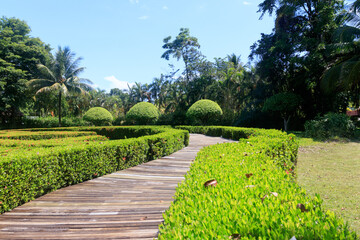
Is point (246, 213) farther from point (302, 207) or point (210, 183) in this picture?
point (210, 183)

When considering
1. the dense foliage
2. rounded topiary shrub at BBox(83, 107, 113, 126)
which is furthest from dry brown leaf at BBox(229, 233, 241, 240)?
rounded topiary shrub at BBox(83, 107, 113, 126)

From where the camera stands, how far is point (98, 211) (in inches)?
150

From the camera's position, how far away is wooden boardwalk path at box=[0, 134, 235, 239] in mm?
3125

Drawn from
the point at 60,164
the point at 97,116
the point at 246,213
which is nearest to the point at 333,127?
the point at 60,164

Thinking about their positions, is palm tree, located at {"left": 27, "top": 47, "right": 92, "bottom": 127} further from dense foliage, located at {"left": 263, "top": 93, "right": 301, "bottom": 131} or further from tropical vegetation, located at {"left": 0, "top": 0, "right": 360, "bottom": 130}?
dense foliage, located at {"left": 263, "top": 93, "right": 301, "bottom": 131}

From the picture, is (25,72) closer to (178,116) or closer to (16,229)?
(178,116)

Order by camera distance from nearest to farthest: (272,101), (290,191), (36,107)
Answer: (290,191) → (272,101) → (36,107)

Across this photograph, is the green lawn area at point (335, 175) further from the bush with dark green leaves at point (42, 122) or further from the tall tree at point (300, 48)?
the bush with dark green leaves at point (42, 122)

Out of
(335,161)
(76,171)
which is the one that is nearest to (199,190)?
(76,171)

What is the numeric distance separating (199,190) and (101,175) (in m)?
4.64

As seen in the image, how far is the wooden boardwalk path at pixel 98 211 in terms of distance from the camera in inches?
123

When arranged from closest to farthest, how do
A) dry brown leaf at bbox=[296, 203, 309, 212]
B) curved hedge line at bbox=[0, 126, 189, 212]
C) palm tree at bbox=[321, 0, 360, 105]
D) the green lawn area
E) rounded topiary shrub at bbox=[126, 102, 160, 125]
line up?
dry brown leaf at bbox=[296, 203, 309, 212], curved hedge line at bbox=[0, 126, 189, 212], the green lawn area, palm tree at bbox=[321, 0, 360, 105], rounded topiary shrub at bbox=[126, 102, 160, 125]

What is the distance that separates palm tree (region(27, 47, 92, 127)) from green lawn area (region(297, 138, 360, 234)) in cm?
2792

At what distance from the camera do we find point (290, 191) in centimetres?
207
